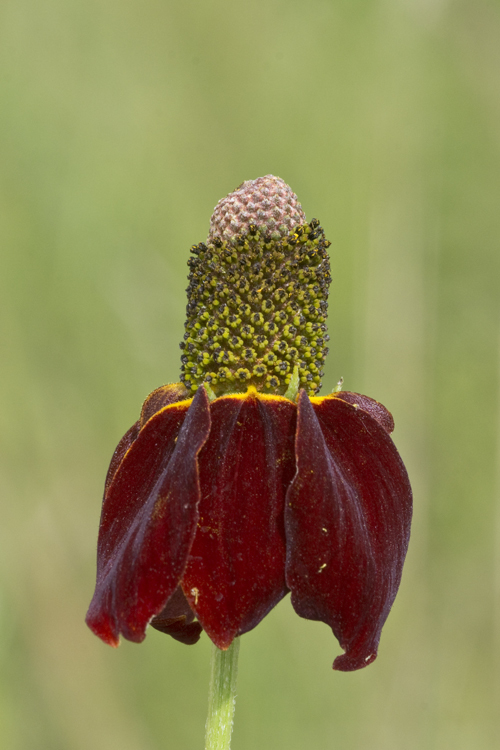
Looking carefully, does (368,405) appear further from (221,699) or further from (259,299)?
(221,699)

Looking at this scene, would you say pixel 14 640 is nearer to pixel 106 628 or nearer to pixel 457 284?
pixel 106 628

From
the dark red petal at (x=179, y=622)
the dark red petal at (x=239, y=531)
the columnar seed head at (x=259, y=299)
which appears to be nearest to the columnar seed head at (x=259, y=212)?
the columnar seed head at (x=259, y=299)

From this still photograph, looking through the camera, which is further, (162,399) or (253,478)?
(162,399)

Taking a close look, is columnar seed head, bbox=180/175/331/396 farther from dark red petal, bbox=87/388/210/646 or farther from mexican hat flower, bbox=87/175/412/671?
dark red petal, bbox=87/388/210/646

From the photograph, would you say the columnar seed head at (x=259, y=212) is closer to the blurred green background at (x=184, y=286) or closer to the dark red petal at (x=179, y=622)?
the dark red petal at (x=179, y=622)

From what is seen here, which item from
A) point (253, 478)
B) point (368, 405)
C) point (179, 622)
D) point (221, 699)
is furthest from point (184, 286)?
point (221, 699)

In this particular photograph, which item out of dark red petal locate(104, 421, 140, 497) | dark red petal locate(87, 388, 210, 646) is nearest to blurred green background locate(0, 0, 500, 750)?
dark red petal locate(104, 421, 140, 497)
